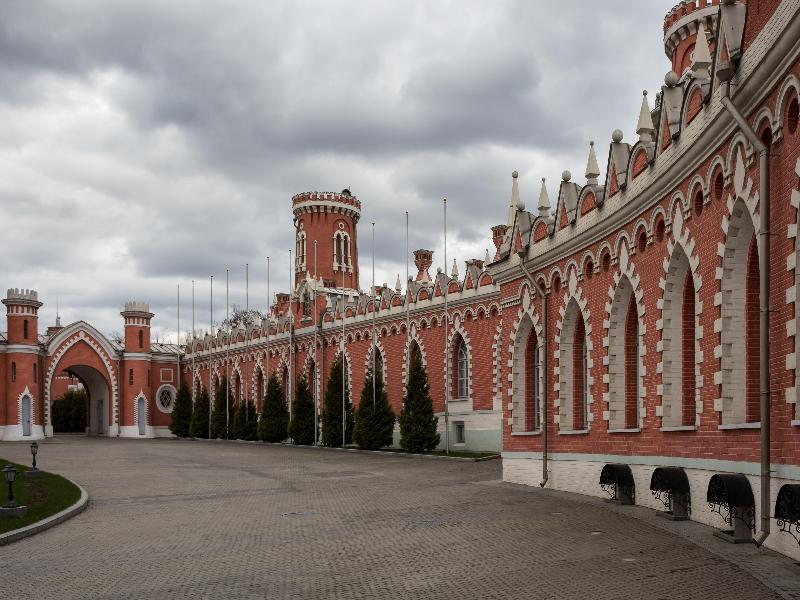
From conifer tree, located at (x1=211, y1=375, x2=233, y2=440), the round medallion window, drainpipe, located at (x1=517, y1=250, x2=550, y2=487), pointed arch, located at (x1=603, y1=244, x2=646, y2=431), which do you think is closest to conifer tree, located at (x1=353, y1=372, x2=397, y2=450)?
drainpipe, located at (x1=517, y1=250, x2=550, y2=487)

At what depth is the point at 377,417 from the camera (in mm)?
40938

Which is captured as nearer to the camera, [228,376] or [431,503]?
[431,503]

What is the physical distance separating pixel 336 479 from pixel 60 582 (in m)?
15.4

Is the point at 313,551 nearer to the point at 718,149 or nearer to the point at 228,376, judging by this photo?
the point at 718,149

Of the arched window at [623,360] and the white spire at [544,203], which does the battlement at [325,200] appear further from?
the arched window at [623,360]

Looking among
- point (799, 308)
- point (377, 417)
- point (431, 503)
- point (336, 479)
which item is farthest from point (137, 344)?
point (799, 308)

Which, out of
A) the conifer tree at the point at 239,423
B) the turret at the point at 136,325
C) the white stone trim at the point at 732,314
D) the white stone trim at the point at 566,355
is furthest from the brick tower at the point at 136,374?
the white stone trim at the point at 732,314

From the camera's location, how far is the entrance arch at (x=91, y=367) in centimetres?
6091

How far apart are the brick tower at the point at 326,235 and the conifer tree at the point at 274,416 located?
470 inches

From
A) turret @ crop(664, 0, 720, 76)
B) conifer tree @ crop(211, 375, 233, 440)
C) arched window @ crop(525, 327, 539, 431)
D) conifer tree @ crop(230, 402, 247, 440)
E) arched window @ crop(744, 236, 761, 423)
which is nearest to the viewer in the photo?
arched window @ crop(744, 236, 761, 423)

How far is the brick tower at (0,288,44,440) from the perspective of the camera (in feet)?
183

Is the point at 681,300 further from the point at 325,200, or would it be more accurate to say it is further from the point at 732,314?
the point at 325,200

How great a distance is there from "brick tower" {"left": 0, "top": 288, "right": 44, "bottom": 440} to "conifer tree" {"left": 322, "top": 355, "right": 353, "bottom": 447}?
23.0m

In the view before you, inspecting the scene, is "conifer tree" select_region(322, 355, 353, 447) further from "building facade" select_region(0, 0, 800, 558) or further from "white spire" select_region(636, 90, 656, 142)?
"white spire" select_region(636, 90, 656, 142)
